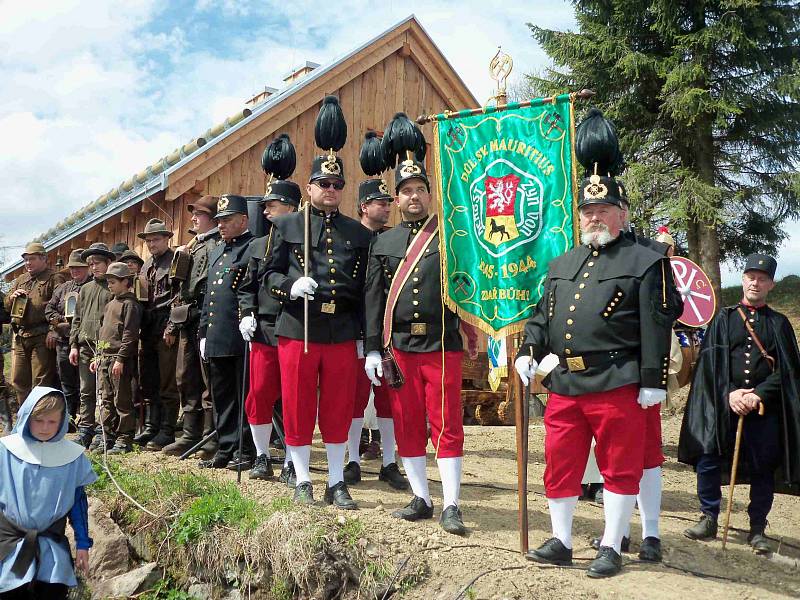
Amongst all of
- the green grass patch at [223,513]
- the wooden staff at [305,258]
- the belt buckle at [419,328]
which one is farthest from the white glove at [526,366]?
the green grass patch at [223,513]

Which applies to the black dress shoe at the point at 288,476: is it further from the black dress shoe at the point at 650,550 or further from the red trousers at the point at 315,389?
the black dress shoe at the point at 650,550

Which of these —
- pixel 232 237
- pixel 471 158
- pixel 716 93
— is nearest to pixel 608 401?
pixel 471 158

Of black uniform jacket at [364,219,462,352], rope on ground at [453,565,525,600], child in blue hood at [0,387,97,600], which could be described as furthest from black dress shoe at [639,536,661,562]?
child in blue hood at [0,387,97,600]

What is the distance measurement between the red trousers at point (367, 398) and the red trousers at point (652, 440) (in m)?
2.18

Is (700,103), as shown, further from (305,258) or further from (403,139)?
(305,258)

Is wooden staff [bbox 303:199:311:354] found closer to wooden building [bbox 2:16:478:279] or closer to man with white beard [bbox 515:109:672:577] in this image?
man with white beard [bbox 515:109:672:577]

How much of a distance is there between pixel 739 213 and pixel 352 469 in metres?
11.6

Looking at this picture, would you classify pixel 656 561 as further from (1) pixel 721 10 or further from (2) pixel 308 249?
(1) pixel 721 10

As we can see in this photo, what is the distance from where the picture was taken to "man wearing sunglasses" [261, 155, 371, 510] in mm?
5113

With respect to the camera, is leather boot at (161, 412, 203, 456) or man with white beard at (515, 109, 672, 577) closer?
man with white beard at (515, 109, 672, 577)

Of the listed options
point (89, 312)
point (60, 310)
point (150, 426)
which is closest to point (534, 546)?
point (150, 426)

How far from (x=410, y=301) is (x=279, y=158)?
227cm

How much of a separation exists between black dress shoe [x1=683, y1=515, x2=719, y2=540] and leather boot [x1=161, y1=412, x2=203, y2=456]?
4358 mm

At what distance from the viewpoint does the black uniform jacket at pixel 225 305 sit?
20.5 feet
